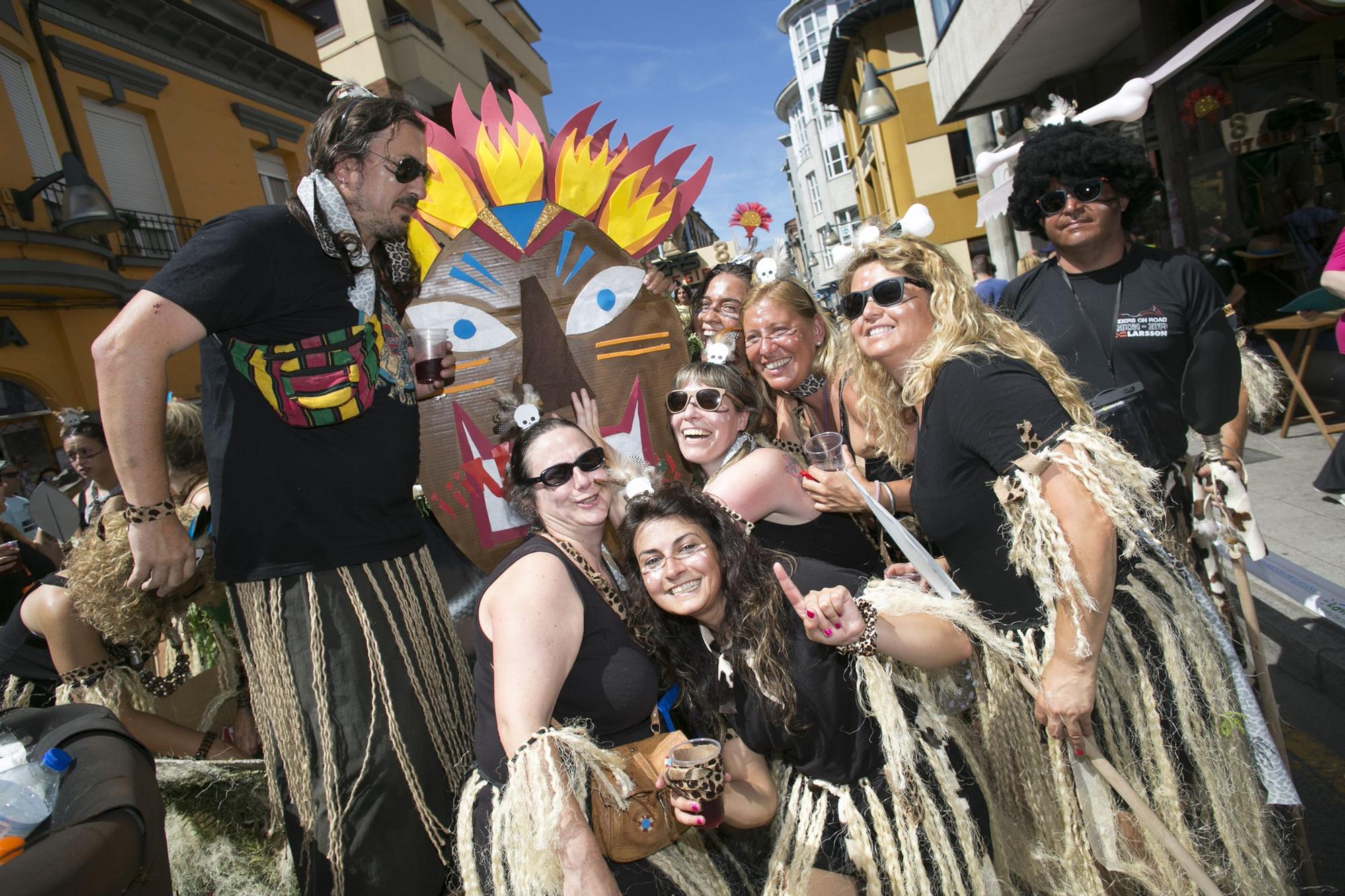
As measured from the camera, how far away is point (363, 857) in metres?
1.77

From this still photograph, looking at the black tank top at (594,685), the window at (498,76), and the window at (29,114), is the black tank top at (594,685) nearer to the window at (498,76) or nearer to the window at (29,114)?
the window at (29,114)

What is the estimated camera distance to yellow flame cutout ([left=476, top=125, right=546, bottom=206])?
2.84 m

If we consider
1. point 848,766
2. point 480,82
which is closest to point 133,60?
point 480,82

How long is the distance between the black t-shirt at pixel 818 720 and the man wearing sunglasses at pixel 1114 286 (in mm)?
1416

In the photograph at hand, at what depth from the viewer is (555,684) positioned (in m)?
1.75

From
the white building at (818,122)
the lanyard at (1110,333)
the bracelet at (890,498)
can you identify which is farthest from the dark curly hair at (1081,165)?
the white building at (818,122)

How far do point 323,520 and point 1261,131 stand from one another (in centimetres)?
834

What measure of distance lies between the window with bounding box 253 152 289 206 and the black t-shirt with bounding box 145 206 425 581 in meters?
13.9

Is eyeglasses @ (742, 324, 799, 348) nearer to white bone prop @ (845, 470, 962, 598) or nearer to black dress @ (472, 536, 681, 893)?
white bone prop @ (845, 470, 962, 598)

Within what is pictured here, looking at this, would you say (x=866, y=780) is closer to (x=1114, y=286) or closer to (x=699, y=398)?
(x=699, y=398)

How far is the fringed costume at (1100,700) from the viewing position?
1716 millimetres

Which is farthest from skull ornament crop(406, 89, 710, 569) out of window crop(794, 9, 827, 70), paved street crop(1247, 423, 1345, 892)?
window crop(794, 9, 827, 70)

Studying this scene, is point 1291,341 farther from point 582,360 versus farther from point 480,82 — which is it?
point 480,82

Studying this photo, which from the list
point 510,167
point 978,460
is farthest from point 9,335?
point 978,460
